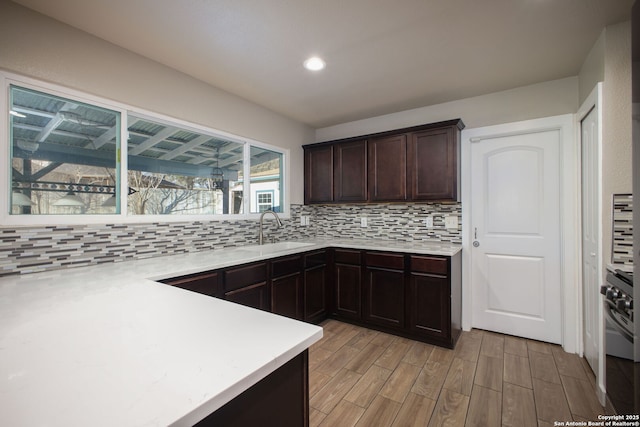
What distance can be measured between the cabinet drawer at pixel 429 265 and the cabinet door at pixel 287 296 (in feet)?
3.76

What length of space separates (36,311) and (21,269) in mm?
972

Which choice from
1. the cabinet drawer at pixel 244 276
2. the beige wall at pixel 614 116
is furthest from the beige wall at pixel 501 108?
the cabinet drawer at pixel 244 276

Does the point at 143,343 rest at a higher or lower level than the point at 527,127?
lower

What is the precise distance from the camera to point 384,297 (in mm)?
2934

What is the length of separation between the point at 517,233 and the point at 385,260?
4.46ft

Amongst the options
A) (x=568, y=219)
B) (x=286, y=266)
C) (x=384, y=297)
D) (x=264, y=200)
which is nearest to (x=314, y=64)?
(x=264, y=200)

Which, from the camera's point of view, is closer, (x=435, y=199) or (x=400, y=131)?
(x=435, y=199)

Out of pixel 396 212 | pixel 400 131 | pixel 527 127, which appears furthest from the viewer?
pixel 396 212

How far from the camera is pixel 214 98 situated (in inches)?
111

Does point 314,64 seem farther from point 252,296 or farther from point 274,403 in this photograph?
point 274,403

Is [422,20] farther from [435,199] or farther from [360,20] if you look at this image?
[435,199]

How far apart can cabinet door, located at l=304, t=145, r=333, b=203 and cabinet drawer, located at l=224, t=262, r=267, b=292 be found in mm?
1562

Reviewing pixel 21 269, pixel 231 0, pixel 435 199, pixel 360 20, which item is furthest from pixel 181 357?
pixel 435 199

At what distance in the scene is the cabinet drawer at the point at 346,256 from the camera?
122 inches
